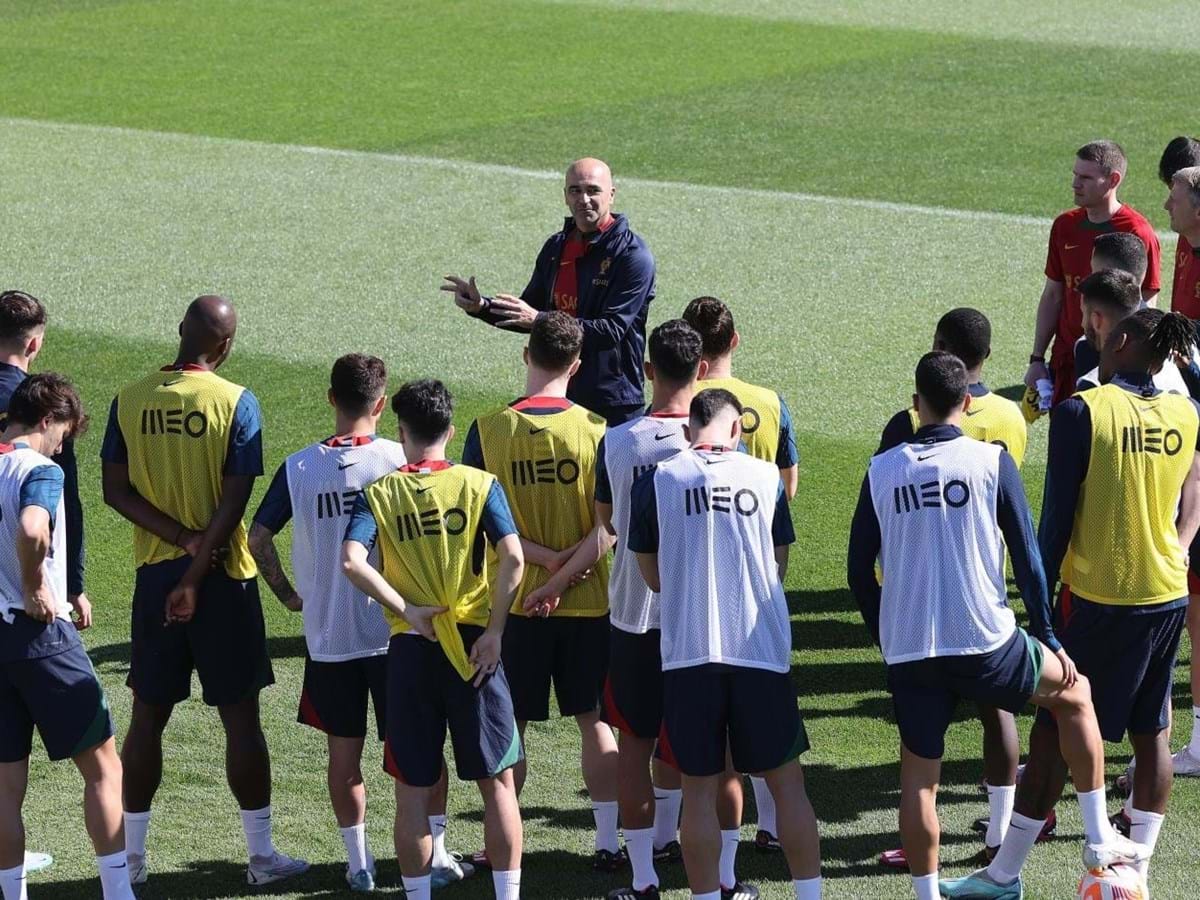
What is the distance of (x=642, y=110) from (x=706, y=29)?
5.12m

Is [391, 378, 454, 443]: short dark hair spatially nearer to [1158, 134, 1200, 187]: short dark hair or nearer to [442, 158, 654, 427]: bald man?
[442, 158, 654, 427]: bald man

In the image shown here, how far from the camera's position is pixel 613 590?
20.4ft

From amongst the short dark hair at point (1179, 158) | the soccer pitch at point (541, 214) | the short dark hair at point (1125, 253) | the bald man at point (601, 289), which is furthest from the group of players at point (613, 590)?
the short dark hair at point (1179, 158)

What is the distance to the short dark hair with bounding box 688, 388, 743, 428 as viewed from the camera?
5.66 metres

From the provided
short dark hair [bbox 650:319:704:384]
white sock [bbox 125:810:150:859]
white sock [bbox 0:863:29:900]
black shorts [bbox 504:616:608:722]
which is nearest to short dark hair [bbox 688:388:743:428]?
short dark hair [bbox 650:319:704:384]

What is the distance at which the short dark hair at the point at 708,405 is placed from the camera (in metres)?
5.66

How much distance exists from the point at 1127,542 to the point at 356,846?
2842 mm

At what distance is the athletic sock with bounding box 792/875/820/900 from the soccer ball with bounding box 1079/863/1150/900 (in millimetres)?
847

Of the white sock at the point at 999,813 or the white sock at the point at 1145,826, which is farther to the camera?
the white sock at the point at 999,813

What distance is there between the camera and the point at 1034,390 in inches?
337

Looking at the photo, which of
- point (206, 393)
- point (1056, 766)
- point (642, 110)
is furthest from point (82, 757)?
point (642, 110)

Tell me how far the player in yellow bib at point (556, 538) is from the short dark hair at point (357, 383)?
417mm

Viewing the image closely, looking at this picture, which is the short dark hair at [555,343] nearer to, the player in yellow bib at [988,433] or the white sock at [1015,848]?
the player in yellow bib at [988,433]

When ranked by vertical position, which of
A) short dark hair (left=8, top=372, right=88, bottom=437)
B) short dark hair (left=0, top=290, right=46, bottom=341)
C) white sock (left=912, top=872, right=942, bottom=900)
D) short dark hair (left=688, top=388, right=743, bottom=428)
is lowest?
white sock (left=912, top=872, right=942, bottom=900)
